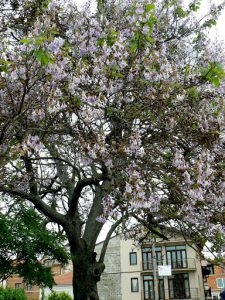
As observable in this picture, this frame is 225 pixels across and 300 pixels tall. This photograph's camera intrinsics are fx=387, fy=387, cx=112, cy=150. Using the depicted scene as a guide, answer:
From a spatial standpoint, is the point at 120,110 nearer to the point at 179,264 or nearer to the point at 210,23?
the point at 210,23

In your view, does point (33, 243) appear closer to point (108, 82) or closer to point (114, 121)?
point (114, 121)

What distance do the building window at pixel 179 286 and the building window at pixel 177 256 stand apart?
0.92 meters

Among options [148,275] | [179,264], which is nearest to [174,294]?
[179,264]

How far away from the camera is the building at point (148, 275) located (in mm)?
35625

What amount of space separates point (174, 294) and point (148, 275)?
9.47ft

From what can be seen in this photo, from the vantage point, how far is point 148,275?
120 feet

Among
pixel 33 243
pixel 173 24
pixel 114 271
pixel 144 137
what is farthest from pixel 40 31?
pixel 114 271

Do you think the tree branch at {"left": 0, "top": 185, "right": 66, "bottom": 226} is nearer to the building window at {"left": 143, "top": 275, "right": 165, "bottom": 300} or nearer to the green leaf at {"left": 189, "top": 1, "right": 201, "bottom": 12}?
the green leaf at {"left": 189, "top": 1, "right": 201, "bottom": 12}

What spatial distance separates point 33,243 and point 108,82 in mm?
3226

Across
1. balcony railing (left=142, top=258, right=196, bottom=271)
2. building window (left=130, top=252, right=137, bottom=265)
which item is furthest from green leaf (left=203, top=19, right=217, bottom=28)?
building window (left=130, top=252, right=137, bottom=265)

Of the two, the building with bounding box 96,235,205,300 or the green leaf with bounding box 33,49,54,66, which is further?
the building with bounding box 96,235,205,300

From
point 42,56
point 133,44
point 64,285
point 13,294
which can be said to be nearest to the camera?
point 42,56

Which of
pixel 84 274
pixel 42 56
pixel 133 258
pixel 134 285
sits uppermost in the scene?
pixel 42 56

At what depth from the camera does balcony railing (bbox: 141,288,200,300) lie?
35062mm
